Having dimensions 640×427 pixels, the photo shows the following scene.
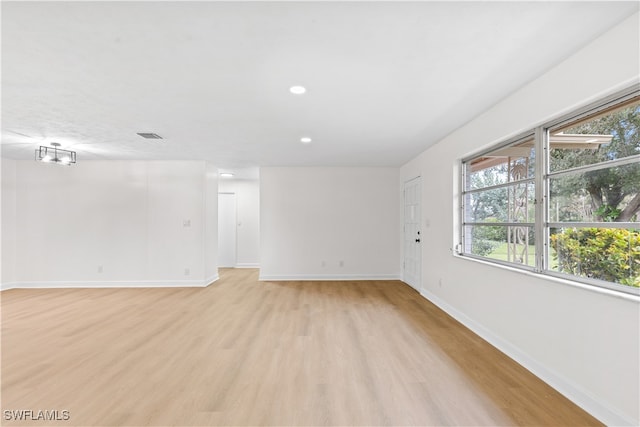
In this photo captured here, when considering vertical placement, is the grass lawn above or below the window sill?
above

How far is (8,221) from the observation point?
563cm

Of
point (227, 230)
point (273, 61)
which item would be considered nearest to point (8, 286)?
point (227, 230)

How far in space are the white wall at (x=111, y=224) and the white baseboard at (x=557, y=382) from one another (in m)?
5.03

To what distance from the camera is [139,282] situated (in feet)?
19.1

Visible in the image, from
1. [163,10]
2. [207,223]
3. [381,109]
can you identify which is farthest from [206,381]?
[207,223]

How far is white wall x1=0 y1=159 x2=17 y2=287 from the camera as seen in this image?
559 centimetres

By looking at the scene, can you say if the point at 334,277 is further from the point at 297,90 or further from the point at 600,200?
the point at 600,200

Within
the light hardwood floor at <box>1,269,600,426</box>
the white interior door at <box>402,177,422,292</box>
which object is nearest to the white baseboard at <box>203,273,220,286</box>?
the light hardwood floor at <box>1,269,600,426</box>

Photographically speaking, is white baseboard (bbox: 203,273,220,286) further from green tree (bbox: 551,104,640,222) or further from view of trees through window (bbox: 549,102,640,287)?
green tree (bbox: 551,104,640,222)

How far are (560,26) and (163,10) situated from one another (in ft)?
7.88

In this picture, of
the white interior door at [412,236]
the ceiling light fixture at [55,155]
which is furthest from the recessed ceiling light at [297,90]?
the ceiling light fixture at [55,155]

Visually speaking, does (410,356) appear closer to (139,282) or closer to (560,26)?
(560,26)

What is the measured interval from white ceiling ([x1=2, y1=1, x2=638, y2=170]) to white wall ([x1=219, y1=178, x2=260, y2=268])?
4.33m

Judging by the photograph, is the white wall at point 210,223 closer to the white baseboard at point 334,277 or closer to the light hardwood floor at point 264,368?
the white baseboard at point 334,277
